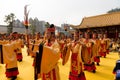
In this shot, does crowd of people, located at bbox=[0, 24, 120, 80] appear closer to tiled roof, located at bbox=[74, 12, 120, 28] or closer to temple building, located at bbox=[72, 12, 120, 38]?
temple building, located at bbox=[72, 12, 120, 38]

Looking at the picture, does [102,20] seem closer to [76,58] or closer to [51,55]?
[76,58]

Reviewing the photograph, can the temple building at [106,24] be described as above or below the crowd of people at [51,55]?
above

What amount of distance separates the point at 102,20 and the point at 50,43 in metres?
20.9

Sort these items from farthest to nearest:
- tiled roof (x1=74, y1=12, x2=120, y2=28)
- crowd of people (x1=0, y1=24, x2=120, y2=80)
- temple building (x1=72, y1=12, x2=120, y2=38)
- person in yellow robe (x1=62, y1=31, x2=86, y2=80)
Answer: tiled roof (x1=74, y1=12, x2=120, y2=28) < temple building (x1=72, y1=12, x2=120, y2=38) < person in yellow robe (x1=62, y1=31, x2=86, y2=80) < crowd of people (x1=0, y1=24, x2=120, y2=80)

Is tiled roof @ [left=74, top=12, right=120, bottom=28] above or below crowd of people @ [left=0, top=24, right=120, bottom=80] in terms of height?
above

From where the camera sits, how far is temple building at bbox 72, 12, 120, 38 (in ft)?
71.1

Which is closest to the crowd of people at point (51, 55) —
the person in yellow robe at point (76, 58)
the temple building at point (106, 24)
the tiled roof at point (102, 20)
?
the person in yellow robe at point (76, 58)

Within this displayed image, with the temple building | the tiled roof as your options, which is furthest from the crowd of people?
the tiled roof

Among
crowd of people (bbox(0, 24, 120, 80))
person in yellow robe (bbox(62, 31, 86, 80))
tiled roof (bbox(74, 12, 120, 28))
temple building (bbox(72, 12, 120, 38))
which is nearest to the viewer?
crowd of people (bbox(0, 24, 120, 80))

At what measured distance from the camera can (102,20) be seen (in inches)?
973

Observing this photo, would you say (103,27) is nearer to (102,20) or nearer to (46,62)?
(102,20)

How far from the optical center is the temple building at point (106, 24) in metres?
21.7

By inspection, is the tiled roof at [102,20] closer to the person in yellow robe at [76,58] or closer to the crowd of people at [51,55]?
the crowd of people at [51,55]

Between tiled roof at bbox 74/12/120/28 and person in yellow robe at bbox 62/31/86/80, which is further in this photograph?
tiled roof at bbox 74/12/120/28
